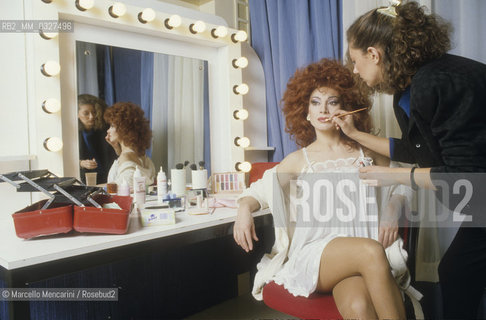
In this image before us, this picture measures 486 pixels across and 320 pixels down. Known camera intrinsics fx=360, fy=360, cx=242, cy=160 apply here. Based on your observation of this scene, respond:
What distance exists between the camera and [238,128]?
7.34 ft

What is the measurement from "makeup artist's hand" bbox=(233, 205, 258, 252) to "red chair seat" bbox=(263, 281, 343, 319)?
0.19 m

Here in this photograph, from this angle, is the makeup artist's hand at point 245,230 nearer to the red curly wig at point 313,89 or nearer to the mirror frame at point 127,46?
the red curly wig at point 313,89

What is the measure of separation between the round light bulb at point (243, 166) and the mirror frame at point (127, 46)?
26 mm

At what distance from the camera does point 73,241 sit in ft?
3.71

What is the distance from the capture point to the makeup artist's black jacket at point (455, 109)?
1021 mm

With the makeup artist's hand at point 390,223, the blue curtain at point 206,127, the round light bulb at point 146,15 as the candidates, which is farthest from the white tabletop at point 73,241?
the round light bulb at point 146,15

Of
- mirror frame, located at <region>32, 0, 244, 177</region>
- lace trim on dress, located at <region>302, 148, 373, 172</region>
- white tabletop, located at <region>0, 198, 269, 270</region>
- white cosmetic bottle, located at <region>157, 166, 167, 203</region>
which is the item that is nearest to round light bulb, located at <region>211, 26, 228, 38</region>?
mirror frame, located at <region>32, 0, 244, 177</region>

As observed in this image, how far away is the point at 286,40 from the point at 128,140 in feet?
3.89

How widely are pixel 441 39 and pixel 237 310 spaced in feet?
5.98

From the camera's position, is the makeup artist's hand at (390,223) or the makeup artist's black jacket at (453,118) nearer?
the makeup artist's black jacket at (453,118)

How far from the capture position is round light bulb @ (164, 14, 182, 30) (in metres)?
1.91

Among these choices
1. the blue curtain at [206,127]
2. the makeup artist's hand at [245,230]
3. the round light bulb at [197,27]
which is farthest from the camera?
the blue curtain at [206,127]

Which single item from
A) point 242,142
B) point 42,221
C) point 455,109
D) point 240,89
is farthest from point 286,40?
point 42,221

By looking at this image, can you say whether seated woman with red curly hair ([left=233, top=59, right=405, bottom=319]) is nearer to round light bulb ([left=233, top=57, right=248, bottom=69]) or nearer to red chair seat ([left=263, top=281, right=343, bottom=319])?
red chair seat ([left=263, top=281, right=343, bottom=319])
